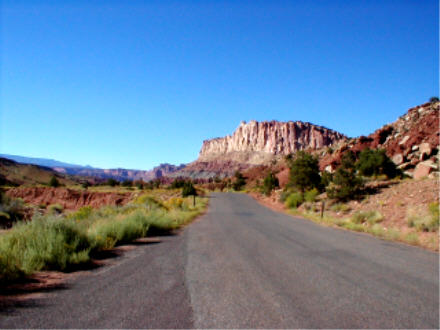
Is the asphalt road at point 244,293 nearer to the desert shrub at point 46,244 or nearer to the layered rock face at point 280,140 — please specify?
the desert shrub at point 46,244

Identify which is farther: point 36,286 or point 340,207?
point 340,207

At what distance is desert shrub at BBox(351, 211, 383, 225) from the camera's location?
17881mm

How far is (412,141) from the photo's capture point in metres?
44.0

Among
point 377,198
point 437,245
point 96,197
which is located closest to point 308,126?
point 96,197

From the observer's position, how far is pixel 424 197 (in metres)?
18.8

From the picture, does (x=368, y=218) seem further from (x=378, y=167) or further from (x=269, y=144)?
(x=269, y=144)

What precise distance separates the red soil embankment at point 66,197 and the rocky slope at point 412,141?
3474 cm

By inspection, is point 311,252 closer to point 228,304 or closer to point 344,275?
point 344,275

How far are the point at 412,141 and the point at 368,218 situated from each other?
3131 centimetres

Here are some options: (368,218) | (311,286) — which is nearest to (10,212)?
(311,286)

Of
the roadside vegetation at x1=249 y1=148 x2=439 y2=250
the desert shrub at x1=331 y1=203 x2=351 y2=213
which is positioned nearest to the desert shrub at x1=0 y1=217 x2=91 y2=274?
the roadside vegetation at x1=249 y1=148 x2=439 y2=250

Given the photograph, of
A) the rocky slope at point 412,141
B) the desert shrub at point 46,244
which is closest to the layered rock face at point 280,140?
the rocky slope at point 412,141

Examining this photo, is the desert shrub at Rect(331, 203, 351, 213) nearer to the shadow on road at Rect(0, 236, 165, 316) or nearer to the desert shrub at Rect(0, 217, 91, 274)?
the shadow on road at Rect(0, 236, 165, 316)

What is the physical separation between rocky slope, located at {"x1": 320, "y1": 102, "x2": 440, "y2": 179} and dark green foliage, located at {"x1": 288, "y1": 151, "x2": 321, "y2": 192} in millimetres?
8899
